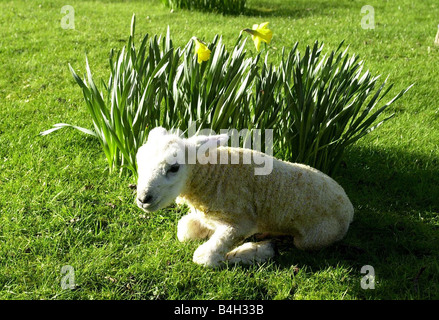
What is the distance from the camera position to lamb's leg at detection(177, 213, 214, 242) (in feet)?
11.2

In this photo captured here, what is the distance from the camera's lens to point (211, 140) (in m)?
2.92

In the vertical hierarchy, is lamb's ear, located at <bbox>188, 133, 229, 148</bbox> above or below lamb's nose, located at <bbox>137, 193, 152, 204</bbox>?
above

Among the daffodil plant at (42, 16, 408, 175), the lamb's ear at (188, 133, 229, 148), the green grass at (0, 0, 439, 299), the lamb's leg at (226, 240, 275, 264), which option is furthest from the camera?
the daffodil plant at (42, 16, 408, 175)

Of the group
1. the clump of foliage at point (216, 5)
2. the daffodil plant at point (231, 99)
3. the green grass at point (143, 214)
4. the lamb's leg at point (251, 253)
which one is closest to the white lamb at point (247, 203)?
the lamb's leg at point (251, 253)

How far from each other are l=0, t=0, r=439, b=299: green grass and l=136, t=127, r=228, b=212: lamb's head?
55 cm

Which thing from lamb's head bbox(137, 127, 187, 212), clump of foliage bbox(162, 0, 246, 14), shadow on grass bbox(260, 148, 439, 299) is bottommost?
shadow on grass bbox(260, 148, 439, 299)

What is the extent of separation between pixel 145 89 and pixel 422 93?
3.94 m

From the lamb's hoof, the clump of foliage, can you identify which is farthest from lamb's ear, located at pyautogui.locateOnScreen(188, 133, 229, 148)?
the clump of foliage

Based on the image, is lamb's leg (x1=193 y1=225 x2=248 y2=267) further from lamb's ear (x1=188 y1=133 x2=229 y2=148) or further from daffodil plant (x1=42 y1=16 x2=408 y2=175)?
daffodil plant (x1=42 y1=16 x2=408 y2=175)

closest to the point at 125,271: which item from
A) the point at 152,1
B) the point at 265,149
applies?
the point at 265,149

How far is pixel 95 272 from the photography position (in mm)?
3086

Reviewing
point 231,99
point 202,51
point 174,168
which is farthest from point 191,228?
point 202,51

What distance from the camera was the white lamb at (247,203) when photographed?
9.94ft
